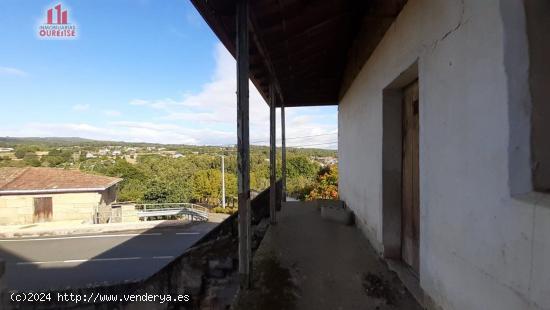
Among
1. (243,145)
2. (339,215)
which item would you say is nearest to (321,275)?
(243,145)

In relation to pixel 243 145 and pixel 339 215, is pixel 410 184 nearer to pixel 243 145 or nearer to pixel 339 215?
pixel 243 145

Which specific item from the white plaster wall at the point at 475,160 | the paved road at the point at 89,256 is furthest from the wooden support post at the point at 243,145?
the paved road at the point at 89,256

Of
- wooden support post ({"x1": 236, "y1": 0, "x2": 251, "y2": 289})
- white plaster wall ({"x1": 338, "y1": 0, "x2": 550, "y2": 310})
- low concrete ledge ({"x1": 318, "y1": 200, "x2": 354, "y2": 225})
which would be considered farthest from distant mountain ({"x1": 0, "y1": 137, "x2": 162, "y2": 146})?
white plaster wall ({"x1": 338, "y1": 0, "x2": 550, "y2": 310})

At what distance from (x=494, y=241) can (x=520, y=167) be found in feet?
1.27

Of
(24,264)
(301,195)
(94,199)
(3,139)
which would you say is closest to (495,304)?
(301,195)

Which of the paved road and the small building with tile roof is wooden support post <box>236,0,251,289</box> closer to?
the paved road

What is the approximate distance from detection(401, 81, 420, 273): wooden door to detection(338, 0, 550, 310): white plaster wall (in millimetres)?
502

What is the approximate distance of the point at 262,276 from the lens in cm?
296

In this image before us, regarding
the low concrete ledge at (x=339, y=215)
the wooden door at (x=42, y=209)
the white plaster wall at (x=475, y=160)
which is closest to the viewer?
the white plaster wall at (x=475, y=160)

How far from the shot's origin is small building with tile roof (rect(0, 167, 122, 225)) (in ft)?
57.1

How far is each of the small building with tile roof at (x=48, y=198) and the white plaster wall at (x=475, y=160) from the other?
20.8 metres

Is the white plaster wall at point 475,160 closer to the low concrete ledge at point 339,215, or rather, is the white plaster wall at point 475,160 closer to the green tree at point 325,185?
the low concrete ledge at point 339,215

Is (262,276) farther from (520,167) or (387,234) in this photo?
(520,167)

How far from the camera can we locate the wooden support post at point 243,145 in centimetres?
264
